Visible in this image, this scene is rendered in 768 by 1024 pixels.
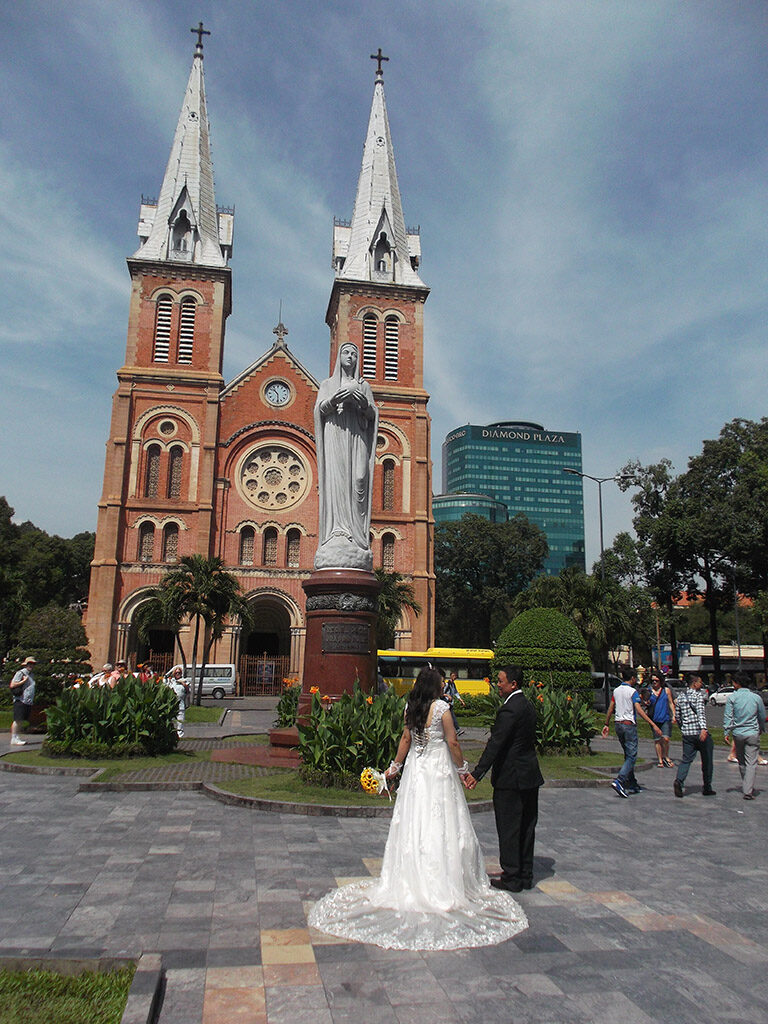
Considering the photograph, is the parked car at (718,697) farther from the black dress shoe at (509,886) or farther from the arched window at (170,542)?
the black dress shoe at (509,886)

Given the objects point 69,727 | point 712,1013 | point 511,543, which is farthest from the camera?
point 511,543

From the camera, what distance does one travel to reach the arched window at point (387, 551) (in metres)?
39.4

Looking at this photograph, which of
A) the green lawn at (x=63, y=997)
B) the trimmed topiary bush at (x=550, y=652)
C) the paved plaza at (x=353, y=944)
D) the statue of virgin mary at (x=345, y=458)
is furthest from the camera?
the trimmed topiary bush at (x=550, y=652)

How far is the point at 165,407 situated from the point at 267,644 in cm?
1321

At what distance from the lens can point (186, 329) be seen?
39.9 meters

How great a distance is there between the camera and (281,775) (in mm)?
9836

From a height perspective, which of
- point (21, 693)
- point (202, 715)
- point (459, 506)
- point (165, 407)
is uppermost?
point (459, 506)

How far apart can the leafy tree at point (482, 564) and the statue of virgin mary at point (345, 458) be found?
1830 inches

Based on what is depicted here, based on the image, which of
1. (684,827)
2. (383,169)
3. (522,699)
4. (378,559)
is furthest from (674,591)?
(522,699)

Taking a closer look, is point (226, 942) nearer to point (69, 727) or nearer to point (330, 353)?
point (69, 727)

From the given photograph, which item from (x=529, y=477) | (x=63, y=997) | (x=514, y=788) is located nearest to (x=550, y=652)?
(x=514, y=788)

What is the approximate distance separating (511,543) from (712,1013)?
56119 mm

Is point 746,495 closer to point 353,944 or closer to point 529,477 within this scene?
point 353,944

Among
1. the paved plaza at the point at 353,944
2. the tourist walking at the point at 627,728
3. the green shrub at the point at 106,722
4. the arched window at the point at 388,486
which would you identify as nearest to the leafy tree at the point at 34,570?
the arched window at the point at 388,486
